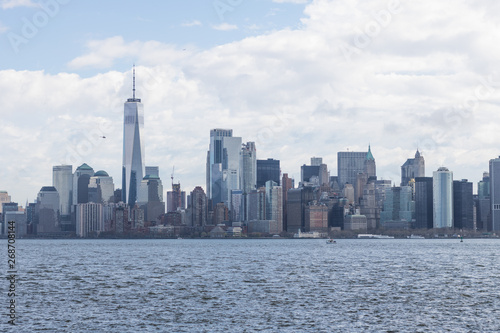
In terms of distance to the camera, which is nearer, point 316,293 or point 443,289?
point 316,293

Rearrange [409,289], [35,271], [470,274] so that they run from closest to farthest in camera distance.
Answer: [409,289] → [470,274] → [35,271]

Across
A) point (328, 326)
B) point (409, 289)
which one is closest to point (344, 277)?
point (409, 289)

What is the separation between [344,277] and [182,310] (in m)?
47.1

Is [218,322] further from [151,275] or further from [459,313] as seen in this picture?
[151,275]

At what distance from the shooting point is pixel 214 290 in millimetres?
92688

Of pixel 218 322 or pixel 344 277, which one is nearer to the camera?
pixel 218 322

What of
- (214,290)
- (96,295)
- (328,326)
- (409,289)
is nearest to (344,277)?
(409,289)

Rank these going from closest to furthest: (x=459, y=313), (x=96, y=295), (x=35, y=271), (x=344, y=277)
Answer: (x=459, y=313) → (x=96, y=295) → (x=344, y=277) → (x=35, y=271)

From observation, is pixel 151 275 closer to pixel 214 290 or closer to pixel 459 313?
pixel 214 290

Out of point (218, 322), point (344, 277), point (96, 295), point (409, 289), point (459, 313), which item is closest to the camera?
point (218, 322)

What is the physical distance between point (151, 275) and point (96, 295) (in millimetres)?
34409

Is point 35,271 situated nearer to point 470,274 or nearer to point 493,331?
point 470,274

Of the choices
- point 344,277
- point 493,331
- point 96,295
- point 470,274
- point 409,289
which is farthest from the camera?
point 470,274

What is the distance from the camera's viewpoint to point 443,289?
312 ft
